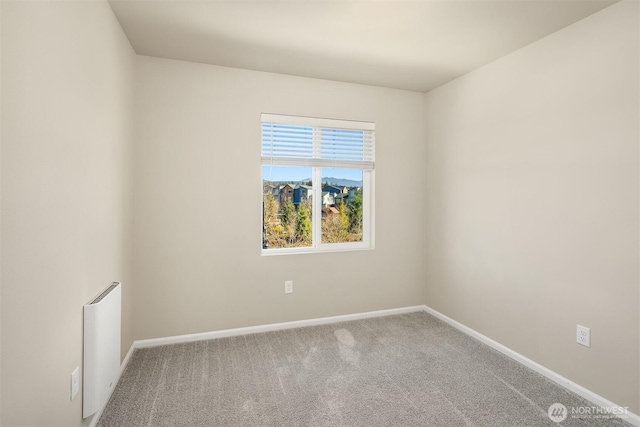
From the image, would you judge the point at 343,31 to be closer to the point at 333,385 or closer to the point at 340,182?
the point at 340,182

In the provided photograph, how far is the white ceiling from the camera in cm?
208

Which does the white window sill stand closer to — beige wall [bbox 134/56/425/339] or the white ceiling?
beige wall [bbox 134/56/425/339]

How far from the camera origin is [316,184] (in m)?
3.43

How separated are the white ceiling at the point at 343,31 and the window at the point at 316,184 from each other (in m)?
0.60

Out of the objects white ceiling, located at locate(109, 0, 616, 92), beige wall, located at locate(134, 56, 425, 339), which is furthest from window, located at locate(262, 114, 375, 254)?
white ceiling, located at locate(109, 0, 616, 92)

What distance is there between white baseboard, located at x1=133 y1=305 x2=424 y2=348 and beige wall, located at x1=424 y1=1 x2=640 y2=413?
659mm

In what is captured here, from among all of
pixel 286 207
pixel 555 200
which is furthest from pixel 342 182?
pixel 555 200

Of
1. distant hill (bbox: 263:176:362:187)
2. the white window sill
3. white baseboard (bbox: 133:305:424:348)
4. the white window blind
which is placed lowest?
white baseboard (bbox: 133:305:424:348)

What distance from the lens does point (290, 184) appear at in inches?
132

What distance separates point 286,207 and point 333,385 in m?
1.71

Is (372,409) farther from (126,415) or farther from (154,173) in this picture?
(154,173)

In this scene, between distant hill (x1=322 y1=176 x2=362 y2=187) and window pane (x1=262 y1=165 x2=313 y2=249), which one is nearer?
window pane (x1=262 y1=165 x2=313 y2=249)

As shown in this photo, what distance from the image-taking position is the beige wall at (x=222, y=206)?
284cm

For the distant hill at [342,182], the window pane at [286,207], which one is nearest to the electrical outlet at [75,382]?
the window pane at [286,207]
